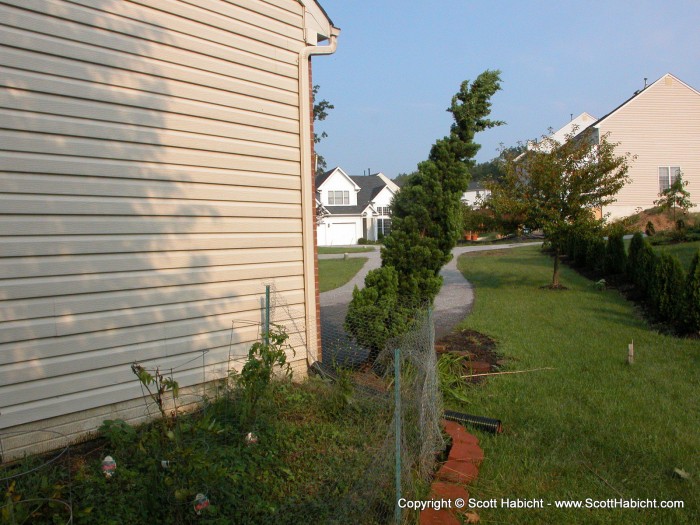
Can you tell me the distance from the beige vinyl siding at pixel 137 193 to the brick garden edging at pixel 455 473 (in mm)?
2102

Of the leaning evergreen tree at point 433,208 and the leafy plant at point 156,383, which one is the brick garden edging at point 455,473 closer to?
the leafy plant at point 156,383

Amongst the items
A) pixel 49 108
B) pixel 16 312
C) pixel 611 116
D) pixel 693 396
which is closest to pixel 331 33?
pixel 49 108

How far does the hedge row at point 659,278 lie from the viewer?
8.02 meters

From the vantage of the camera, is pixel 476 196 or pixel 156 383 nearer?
pixel 156 383

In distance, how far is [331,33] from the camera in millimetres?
5805

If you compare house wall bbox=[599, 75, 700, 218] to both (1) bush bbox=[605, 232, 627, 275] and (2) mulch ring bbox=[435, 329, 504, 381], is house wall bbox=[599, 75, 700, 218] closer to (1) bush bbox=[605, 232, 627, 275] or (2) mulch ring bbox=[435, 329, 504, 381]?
(1) bush bbox=[605, 232, 627, 275]

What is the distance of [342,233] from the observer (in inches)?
1720

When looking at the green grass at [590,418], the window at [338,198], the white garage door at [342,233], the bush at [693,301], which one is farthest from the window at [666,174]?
the bush at [693,301]

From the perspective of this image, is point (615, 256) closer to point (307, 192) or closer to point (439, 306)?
point (439, 306)

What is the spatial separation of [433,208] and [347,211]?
37.2 metres

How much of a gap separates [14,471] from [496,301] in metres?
10.1

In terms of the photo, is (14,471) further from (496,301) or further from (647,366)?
(496,301)

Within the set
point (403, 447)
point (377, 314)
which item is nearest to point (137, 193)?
point (403, 447)

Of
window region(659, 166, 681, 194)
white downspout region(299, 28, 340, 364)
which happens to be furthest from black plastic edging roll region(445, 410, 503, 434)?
window region(659, 166, 681, 194)
